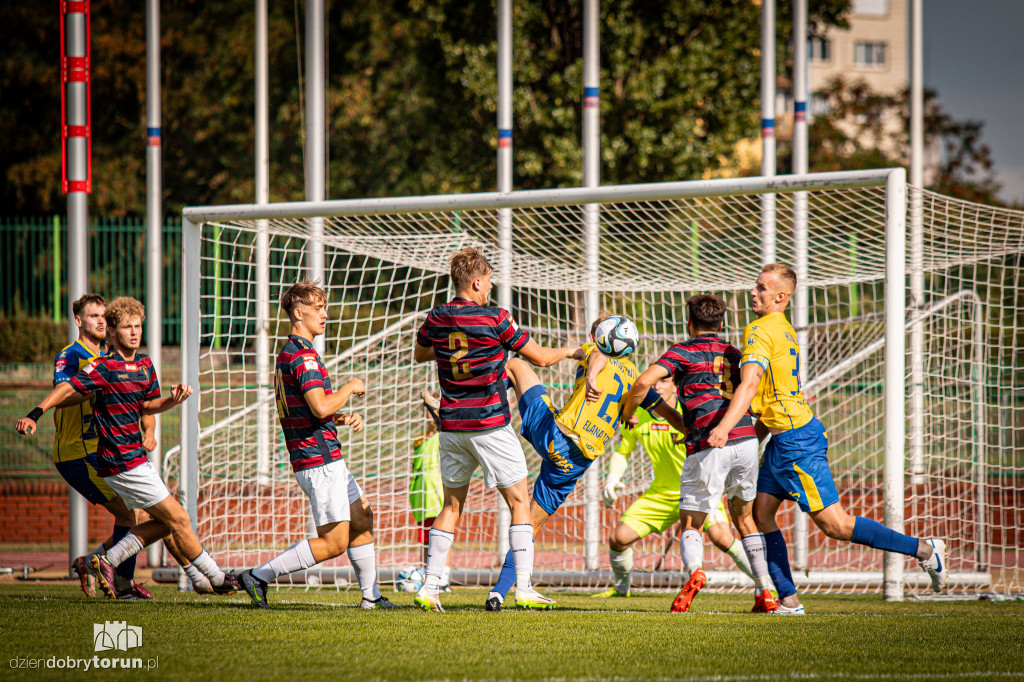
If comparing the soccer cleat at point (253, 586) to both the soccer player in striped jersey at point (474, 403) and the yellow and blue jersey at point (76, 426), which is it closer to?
the soccer player in striped jersey at point (474, 403)

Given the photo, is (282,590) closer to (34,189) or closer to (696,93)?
(696,93)

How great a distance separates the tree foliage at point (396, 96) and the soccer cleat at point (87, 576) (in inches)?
552

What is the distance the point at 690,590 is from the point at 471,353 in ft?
6.35

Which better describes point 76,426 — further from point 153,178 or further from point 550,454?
point 153,178

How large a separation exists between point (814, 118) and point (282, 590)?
89.1 feet

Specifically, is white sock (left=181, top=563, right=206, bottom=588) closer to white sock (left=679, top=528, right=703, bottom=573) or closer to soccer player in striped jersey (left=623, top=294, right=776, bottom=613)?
soccer player in striped jersey (left=623, top=294, right=776, bottom=613)

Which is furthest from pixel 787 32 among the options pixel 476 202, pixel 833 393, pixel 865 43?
pixel 865 43

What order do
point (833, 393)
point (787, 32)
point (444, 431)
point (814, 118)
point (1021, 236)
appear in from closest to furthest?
point (444, 431), point (1021, 236), point (833, 393), point (787, 32), point (814, 118)

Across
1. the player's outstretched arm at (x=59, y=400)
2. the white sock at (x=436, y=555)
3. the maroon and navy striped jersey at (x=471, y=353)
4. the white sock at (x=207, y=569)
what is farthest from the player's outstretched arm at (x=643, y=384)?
the player's outstretched arm at (x=59, y=400)

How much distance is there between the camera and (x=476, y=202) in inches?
263

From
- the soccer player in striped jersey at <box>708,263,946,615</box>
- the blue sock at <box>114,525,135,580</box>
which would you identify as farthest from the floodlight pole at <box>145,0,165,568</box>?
the soccer player in striped jersey at <box>708,263,946,615</box>

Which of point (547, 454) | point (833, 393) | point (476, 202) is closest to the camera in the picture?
point (547, 454)

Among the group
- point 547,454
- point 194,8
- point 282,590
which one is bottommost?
point 282,590

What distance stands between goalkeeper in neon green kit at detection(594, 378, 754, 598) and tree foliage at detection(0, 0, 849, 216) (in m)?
12.4
